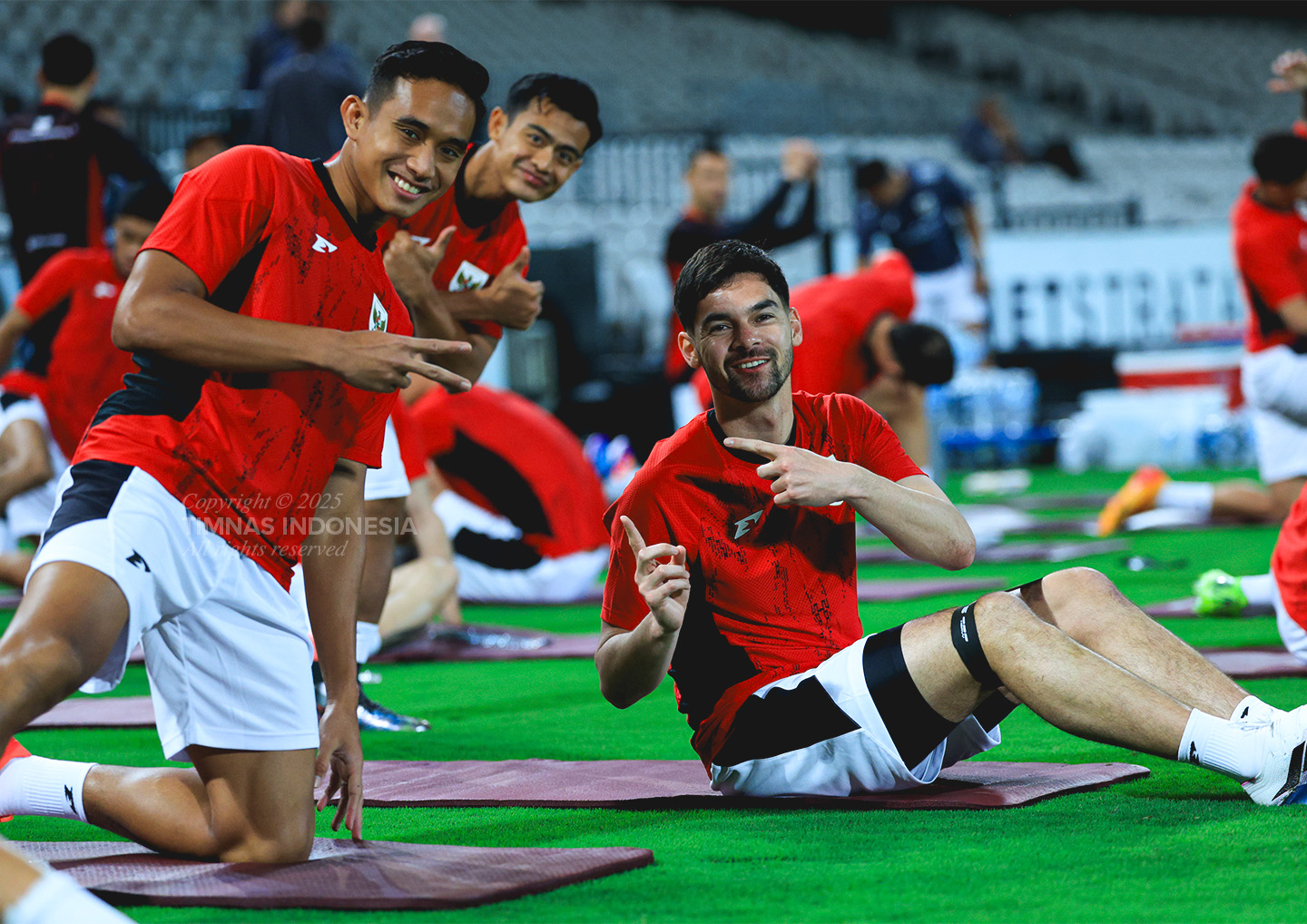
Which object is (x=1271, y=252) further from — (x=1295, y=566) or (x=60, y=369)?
(x=60, y=369)

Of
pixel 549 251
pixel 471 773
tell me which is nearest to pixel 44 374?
pixel 471 773

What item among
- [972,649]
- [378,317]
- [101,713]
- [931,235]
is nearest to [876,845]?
[972,649]

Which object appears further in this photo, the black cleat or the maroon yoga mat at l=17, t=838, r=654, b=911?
the black cleat

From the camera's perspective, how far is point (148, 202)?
5531 millimetres

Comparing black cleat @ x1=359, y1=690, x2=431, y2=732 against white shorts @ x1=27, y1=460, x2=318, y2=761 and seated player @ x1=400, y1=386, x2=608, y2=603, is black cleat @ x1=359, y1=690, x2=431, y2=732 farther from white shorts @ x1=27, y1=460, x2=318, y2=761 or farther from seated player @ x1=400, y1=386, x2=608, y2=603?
seated player @ x1=400, y1=386, x2=608, y2=603

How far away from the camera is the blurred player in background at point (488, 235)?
4.24 meters

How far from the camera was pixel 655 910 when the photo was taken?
93.0 inches

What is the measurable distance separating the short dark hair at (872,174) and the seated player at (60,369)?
22.7 feet

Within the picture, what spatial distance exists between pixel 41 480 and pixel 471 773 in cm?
357

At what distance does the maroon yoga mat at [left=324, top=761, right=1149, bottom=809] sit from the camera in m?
3.13

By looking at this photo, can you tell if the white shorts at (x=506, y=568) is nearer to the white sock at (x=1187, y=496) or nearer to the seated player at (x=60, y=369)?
the seated player at (x=60, y=369)

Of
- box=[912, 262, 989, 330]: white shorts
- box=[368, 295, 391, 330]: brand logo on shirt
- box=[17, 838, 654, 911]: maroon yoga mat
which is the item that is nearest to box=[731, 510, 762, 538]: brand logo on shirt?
box=[17, 838, 654, 911]: maroon yoga mat

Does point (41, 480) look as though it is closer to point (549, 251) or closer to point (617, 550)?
point (617, 550)

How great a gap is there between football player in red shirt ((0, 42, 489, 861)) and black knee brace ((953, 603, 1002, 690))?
1.08 metres
